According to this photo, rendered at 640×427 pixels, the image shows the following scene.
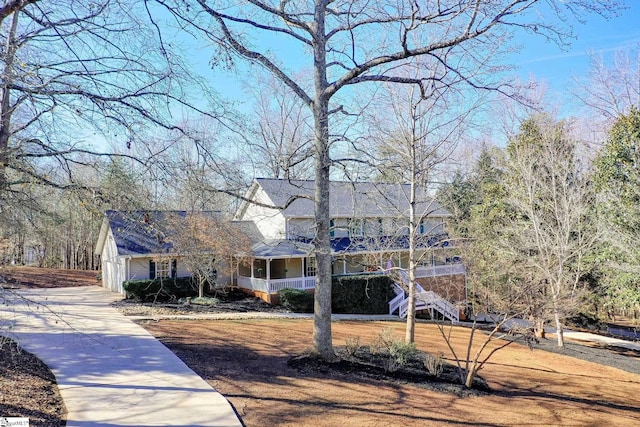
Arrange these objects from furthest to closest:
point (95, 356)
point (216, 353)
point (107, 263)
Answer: point (107, 263) → point (216, 353) → point (95, 356)

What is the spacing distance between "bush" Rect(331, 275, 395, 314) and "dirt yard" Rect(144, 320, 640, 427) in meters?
7.67

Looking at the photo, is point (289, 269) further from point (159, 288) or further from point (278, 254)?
point (159, 288)

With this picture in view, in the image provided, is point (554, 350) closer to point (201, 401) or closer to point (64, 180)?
point (201, 401)

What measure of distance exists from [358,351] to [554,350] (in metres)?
8.72

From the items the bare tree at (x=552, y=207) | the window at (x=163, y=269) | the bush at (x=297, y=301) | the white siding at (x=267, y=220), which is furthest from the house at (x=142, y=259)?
the bare tree at (x=552, y=207)

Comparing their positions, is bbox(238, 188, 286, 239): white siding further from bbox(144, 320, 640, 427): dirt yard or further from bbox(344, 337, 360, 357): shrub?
bbox(344, 337, 360, 357): shrub

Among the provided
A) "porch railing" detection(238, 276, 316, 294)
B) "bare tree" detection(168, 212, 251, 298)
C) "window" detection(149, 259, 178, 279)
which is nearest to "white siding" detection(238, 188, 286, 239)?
"porch railing" detection(238, 276, 316, 294)

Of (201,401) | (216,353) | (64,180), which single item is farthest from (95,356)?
(64,180)

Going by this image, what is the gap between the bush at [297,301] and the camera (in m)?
18.6

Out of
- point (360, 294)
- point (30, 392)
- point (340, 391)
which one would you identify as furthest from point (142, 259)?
point (340, 391)

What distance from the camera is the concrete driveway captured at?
5.61 metres

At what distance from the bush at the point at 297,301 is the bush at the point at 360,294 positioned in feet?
5.02

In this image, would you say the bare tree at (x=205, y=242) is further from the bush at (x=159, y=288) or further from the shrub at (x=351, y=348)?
the shrub at (x=351, y=348)

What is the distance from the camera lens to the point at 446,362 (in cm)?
1009
